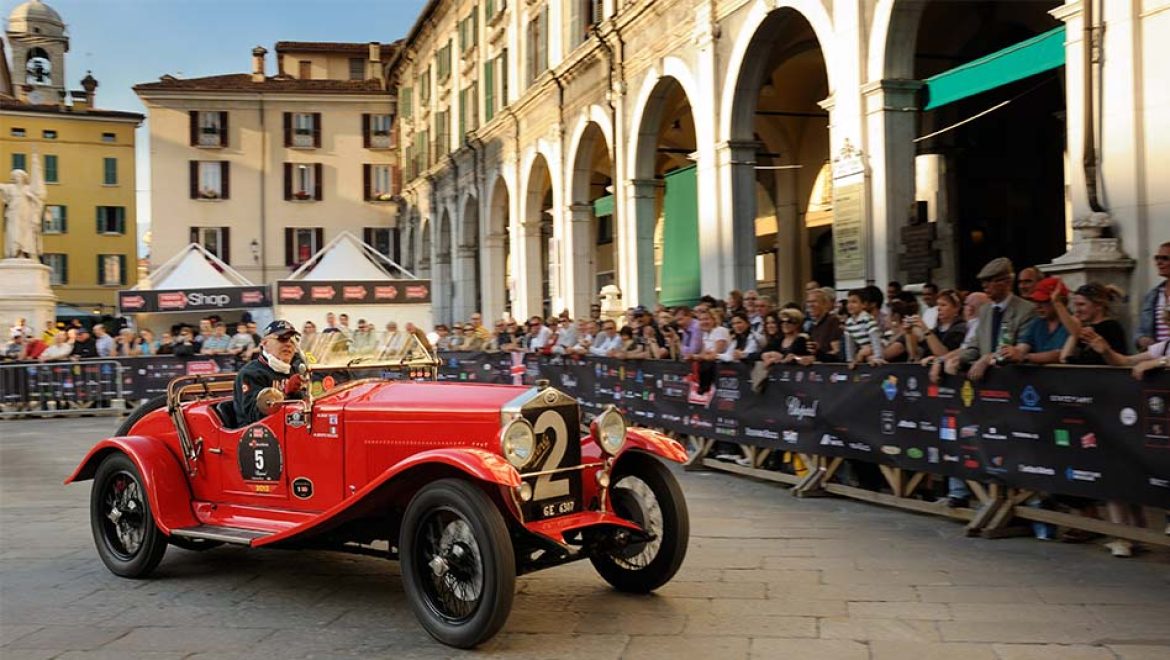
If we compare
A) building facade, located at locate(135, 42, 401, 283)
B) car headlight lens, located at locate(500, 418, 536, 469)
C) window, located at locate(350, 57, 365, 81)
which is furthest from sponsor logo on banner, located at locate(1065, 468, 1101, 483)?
window, located at locate(350, 57, 365, 81)

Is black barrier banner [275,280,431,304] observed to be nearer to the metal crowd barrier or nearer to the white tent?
the white tent

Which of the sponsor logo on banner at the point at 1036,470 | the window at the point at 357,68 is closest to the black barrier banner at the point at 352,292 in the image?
the sponsor logo on banner at the point at 1036,470

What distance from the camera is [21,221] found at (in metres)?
26.6

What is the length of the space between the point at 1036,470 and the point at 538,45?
22.7m

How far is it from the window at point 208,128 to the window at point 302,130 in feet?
8.94

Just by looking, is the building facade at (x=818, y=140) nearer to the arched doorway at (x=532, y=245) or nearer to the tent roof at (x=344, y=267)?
the arched doorway at (x=532, y=245)

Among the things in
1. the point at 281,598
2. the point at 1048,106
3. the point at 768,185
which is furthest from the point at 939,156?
the point at 281,598

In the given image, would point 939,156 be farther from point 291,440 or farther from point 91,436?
point 91,436

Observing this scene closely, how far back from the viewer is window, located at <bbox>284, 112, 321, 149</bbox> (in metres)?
47.4

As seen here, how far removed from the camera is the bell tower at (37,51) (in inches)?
2265

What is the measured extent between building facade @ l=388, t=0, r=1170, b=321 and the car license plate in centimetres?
590

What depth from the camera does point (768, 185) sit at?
2427cm

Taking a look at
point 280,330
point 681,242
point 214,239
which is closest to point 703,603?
point 280,330

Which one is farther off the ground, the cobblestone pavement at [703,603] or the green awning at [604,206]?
the green awning at [604,206]
